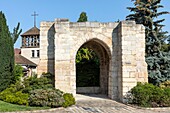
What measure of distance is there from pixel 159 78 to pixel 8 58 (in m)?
8.17

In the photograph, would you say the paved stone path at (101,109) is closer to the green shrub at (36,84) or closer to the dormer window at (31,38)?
the green shrub at (36,84)

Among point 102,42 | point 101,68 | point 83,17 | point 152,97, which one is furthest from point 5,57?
point 83,17

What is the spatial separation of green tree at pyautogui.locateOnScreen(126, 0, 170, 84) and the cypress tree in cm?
752

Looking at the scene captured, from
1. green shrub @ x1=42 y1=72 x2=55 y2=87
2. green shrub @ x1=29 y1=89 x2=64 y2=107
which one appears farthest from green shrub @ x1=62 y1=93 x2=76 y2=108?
green shrub @ x1=42 y1=72 x2=55 y2=87

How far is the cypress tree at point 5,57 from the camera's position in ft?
38.3

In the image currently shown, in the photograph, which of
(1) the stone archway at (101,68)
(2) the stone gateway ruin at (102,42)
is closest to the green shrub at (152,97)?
(2) the stone gateway ruin at (102,42)

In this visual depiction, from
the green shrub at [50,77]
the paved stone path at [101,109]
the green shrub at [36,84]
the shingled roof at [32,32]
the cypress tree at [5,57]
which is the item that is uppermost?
the shingled roof at [32,32]

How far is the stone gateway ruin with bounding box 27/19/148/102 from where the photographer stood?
36.3 ft

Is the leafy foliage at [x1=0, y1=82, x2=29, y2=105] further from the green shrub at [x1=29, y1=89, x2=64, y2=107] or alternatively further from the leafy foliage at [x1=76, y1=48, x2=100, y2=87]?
the leafy foliage at [x1=76, y1=48, x2=100, y2=87]

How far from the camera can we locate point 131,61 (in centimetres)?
1120

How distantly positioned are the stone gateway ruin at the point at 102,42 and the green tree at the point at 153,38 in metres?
2.30

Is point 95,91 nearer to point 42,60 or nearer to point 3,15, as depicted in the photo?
point 42,60

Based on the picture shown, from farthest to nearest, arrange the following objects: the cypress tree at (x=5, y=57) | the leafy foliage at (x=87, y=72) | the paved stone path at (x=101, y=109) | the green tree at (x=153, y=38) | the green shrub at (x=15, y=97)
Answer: the leafy foliage at (x=87, y=72) → the green tree at (x=153, y=38) → the cypress tree at (x=5, y=57) → the green shrub at (x=15, y=97) → the paved stone path at (x=101, y=109)

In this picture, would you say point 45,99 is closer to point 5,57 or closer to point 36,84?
point 36,84
